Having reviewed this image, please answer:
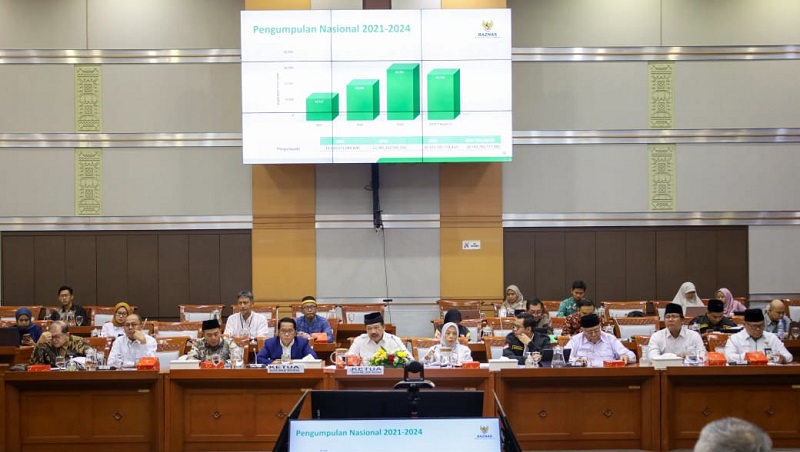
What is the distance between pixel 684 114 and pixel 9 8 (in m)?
11.7

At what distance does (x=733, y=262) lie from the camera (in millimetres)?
14164

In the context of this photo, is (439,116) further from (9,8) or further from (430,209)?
(9,8)

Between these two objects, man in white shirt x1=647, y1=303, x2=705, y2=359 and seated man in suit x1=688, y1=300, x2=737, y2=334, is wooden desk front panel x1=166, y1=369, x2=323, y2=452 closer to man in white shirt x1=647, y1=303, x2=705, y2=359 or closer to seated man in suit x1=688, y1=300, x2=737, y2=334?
man in white shirt x1=647, y1=303, x2=705, y2=359

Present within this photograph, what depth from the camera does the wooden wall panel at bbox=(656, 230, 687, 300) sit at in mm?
14148

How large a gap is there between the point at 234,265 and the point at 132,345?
5057 mm

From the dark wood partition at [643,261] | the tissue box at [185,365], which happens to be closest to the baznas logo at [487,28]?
the dark wood partition at [643,261]

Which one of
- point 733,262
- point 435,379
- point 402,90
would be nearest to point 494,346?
point 435,379

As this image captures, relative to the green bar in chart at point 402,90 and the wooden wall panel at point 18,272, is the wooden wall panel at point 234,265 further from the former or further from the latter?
the green bar in chart at point 402,90

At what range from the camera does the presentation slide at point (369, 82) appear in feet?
41.8

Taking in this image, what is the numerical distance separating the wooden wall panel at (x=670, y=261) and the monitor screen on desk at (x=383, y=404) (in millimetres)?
11146

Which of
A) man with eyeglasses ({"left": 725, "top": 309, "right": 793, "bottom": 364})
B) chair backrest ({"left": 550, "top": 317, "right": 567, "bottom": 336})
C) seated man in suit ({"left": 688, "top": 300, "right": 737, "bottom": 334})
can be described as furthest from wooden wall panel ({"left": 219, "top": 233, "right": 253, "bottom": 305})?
man with eyeglasses ({"left": 725, "top": 309, "right": 793, "bottom": 364})

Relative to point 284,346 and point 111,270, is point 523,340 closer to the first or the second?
point 284,346

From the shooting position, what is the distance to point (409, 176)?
1407 centimetres

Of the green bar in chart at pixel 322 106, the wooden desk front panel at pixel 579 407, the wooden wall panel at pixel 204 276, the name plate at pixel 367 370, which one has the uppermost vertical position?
the green bar in chart at pixel 322 106
